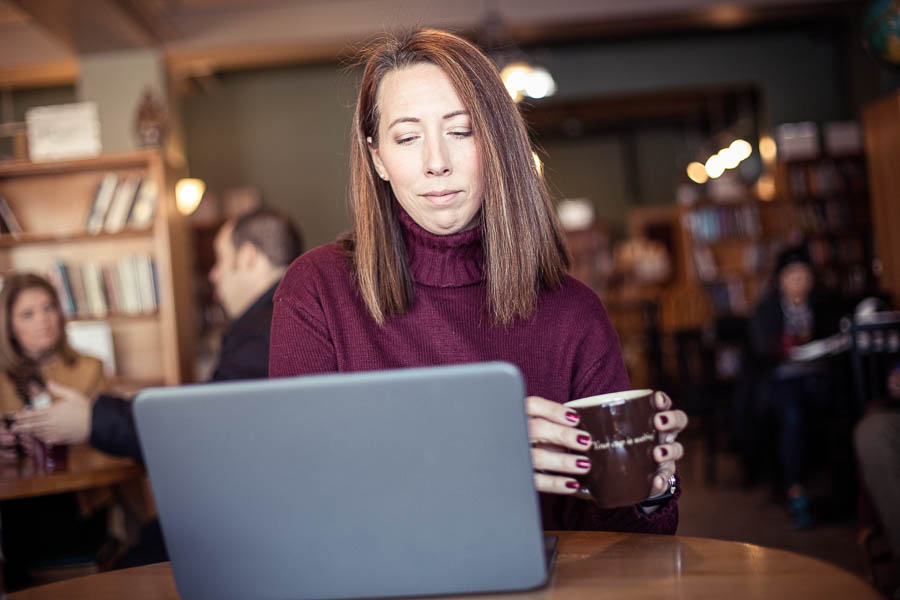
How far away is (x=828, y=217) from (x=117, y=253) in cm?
596

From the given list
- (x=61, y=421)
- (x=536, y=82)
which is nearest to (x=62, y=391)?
(x=61, y=421)

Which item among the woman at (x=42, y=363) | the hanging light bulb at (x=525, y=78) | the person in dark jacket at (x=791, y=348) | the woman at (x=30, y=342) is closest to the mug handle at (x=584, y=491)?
the woman at (x=42, y=363)

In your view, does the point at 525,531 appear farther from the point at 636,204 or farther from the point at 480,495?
the point at 636,204

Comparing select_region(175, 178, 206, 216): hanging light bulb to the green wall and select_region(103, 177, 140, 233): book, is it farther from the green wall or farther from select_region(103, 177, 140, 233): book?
→ select_region(103, 177, 140, 233): book

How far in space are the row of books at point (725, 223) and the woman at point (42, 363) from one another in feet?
20.3

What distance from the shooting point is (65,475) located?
209 centimetres

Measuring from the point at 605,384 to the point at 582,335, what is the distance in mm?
77

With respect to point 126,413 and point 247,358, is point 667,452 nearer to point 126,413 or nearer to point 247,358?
point 247,358

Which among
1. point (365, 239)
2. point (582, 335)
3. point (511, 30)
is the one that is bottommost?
point (582, 335)

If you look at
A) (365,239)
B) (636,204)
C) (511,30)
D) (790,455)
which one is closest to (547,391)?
(365,239)

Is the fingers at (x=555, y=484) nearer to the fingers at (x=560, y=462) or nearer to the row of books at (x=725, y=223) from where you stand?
the fingers at (x=560, y=462)

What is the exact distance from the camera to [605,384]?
3.93 ft

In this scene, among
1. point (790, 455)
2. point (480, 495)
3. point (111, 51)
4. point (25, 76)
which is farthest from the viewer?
point (25, 76)

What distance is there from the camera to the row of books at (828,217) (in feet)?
24.6
